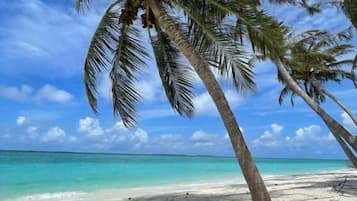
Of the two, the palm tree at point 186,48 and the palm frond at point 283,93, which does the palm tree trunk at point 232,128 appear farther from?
the palm frond at point 283,93

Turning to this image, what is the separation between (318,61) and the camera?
1396 cm

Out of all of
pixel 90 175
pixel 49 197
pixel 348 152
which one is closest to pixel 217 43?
pixel 348 152

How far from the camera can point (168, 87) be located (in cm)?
905

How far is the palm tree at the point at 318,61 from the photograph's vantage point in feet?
37.5

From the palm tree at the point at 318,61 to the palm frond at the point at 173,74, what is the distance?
2.48m

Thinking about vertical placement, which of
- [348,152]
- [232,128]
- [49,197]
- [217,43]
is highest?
[217,43]

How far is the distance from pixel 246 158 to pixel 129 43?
3.49 metres

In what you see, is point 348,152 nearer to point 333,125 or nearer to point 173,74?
point 333,125

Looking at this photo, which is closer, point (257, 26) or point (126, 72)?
point (257, 26)

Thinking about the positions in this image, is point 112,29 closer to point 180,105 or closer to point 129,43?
point 129,43

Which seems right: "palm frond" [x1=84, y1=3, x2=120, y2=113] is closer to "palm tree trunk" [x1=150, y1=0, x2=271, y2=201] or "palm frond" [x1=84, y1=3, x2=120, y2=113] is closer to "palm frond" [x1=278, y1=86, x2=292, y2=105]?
"palm tree trunk" [x1=150, y1=0, x2=271, y2=201]

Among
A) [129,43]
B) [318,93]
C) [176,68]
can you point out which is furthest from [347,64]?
[129,43]

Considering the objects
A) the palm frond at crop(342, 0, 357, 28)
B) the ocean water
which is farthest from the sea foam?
the palm frond at crop(342, 0, 357, 28)

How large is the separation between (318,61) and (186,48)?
28.2 feet
